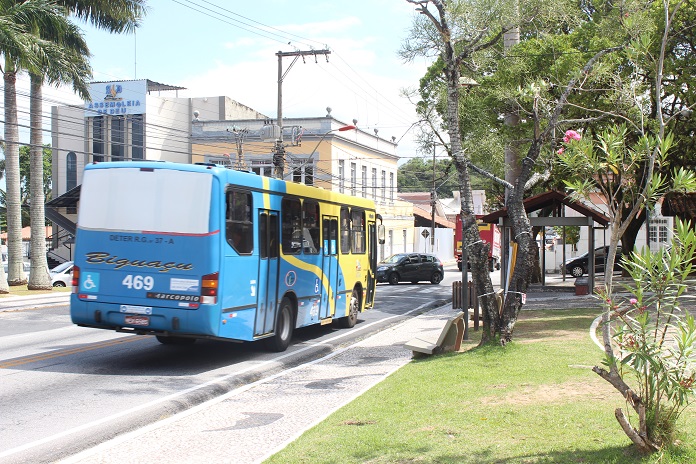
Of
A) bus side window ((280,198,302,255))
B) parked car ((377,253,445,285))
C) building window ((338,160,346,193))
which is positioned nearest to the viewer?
bus side window ((280,198,302,255))

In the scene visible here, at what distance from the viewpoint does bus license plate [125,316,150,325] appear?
1166 centimetres

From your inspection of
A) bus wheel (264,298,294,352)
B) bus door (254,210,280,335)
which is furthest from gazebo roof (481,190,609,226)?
bus door (254,210,280,335)

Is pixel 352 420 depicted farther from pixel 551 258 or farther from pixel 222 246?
pixel 551 258

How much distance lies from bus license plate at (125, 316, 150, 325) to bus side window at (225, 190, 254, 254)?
1699 mm

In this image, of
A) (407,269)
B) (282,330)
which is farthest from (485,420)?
(407,269)

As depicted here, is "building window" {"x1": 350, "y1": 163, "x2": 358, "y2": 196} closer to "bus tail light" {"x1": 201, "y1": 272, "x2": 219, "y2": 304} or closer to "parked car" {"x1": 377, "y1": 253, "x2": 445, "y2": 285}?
"parked car" {"x1": 377, "y1": 253, "x2": 445, "y2": 285}

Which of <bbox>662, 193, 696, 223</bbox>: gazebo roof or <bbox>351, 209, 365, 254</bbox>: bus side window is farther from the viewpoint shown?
<bbox>662, 193, 696, 223</bbox>: gazebo roof

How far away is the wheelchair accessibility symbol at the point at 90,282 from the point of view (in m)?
12.0

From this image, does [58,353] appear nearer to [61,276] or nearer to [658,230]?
[61,276]

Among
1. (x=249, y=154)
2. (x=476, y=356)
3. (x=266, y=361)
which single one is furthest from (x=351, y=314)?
(x=249, y=154)

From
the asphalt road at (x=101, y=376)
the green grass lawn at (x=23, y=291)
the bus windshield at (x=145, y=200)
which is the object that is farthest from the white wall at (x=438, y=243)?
the bus windshield at (x=145, y=200)

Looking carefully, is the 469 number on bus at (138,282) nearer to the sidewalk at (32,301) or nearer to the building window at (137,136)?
the sidewalk at (32,301)

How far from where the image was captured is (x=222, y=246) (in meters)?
11.7

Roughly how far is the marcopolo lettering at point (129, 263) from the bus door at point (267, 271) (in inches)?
70.3
